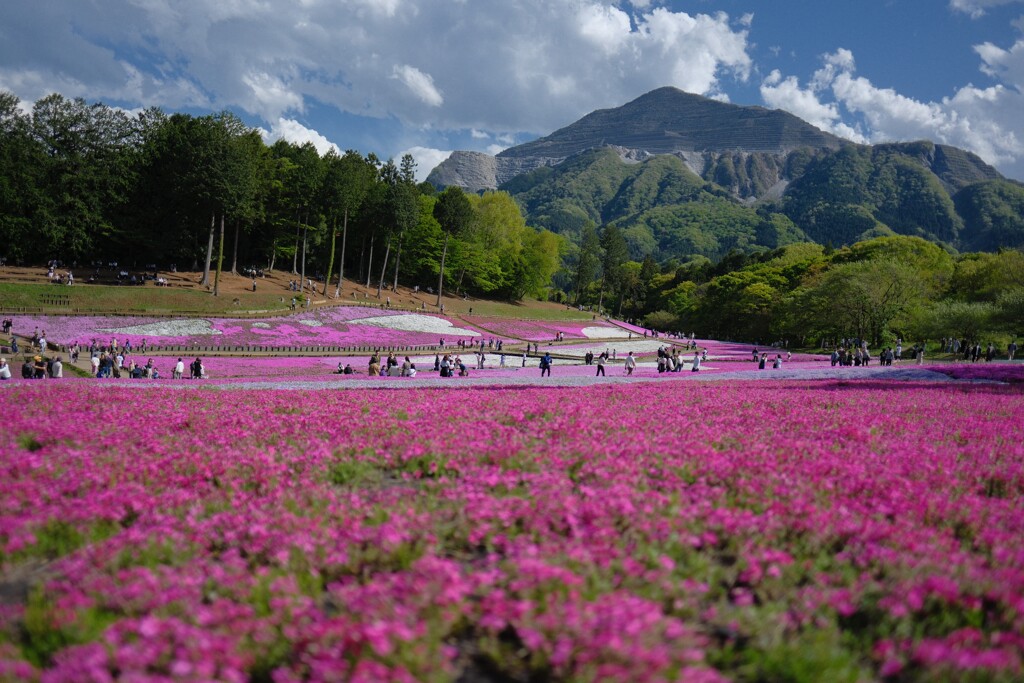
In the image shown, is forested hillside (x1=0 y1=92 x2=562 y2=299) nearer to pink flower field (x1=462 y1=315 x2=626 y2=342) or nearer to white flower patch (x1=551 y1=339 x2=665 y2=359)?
pink flower field (x1=462 y1=315 x2=626 y2=342)

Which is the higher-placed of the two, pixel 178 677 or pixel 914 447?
pixel 914 447

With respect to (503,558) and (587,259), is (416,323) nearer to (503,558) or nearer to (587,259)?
(503,558)

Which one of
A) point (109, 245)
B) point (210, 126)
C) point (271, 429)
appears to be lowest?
point (271, 429)

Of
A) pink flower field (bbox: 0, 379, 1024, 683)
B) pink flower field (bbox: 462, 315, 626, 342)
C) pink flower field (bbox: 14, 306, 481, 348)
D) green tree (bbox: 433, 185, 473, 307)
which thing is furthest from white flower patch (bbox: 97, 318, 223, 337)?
green tree (bbox: 433, 185, 473, 307)

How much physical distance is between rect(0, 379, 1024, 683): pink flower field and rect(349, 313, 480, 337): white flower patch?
47919mm

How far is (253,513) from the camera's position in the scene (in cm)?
558

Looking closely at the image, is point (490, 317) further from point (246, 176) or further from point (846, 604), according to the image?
point (846, 604)

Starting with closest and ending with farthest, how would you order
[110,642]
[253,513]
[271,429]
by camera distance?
1. [110,642]
2. [253,513]
3. [271,429]

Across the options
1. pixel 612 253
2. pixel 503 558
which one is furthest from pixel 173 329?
pixel 612 253

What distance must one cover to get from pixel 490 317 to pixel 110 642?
2801 inches

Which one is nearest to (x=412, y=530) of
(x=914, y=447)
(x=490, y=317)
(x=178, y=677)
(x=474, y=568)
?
(x=474, y=568)

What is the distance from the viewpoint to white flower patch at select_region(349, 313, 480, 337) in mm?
57281

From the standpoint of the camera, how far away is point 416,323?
60344mm

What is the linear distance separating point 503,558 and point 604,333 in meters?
76.7
